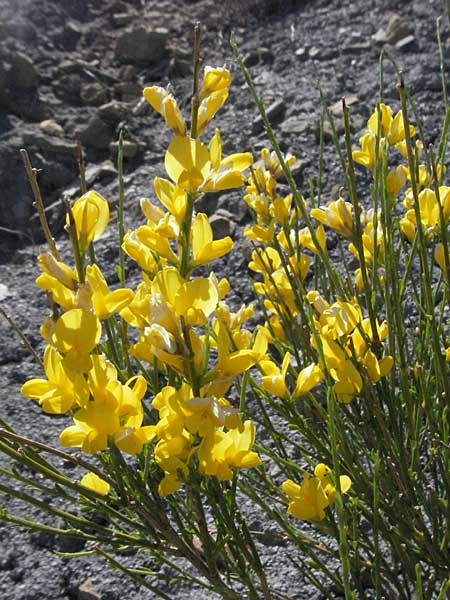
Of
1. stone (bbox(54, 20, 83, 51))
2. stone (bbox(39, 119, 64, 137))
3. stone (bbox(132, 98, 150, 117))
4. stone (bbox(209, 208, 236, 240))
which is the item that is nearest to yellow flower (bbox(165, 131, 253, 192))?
stone (bbox(209, 208, 236, 240))

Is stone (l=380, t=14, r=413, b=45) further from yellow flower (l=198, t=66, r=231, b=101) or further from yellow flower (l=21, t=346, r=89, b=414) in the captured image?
yellow flower (l=21, t=346, r=89, b=414)

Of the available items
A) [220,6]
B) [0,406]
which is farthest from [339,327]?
[220,6]

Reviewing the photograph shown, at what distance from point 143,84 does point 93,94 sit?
0.33 metres

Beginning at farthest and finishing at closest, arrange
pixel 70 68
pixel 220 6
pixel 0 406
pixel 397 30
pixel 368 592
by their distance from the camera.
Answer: pixel 220 6 < pixel 70 68 < pixel 397 30 < pixel 0 406 < pixel 368 592

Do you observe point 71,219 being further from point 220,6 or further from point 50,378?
point 220,6

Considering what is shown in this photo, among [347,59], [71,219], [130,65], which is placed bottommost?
[71,219]

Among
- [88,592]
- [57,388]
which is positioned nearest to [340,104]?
[88,592]

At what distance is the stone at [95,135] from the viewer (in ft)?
11.3

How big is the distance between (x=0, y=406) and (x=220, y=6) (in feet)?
11.0

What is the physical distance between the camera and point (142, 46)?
4152 mm

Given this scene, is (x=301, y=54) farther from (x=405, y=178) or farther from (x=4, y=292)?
(x=405, y=178)

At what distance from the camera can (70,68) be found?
4.01 meters

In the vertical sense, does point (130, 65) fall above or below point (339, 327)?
above

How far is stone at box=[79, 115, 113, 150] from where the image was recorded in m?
3.45
